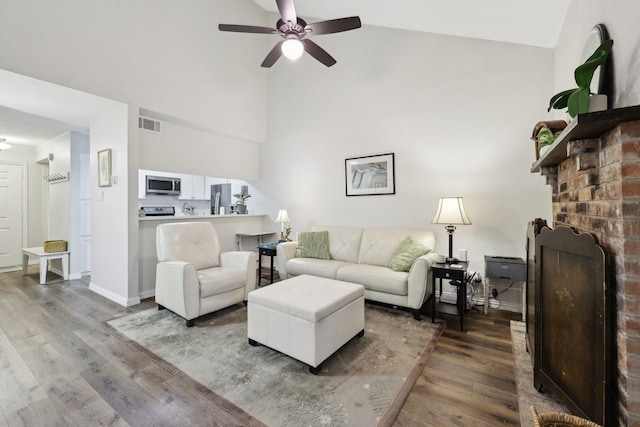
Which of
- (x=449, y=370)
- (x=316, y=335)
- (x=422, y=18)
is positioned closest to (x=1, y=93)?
(x=316, y=335)

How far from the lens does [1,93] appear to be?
2.89 meters

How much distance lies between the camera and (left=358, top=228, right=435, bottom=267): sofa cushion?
340 cm

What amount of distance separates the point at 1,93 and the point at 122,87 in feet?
3.72

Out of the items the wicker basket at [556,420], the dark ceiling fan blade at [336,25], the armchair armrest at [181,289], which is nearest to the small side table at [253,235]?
the armchair armrest at [181,289]

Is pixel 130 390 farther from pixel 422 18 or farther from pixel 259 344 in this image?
pixel 422 18

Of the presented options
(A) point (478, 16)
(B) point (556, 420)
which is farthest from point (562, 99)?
(A) point (478, 16)

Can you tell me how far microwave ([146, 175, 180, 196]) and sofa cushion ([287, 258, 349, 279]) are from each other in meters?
3.02

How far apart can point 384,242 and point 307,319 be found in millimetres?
1916

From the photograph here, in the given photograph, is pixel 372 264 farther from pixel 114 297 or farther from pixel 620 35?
pixel 114 297

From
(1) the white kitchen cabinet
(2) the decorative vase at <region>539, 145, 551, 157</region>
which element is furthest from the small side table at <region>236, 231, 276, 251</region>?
(2) the decorative vase at <region>539, 145, 551, 157</region>

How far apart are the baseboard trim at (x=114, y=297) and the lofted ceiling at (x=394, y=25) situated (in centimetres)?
231

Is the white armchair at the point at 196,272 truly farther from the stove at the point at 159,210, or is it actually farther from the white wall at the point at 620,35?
the white wall at the point at 620,35

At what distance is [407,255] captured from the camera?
10.1ft

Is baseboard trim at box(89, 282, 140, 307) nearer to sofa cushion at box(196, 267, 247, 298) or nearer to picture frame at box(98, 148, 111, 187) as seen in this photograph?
sofa cushion at box(196, 267, 247, 298)
